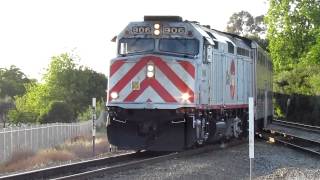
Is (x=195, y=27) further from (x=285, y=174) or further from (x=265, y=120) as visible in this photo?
(x=265, y=120)

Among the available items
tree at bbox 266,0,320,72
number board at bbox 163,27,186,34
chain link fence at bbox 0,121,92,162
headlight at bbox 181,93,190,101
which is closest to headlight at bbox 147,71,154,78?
headlight at bbox 181,93,190,101

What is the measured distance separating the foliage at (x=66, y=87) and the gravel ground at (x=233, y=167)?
Result: 32.2 m

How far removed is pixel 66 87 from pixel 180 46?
39605 mm

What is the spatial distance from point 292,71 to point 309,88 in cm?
433

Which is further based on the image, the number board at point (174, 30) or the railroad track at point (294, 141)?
the railroad track at point (294, 141)

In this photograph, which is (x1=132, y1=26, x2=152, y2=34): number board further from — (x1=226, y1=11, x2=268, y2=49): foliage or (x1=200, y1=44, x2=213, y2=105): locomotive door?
(x1=226, y1=11, x2=268, y2=49): foliage

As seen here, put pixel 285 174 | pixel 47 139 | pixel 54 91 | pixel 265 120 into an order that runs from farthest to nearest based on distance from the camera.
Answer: pixel 54 91, pixel 265 120, pixel 47 139, pixel 285 174

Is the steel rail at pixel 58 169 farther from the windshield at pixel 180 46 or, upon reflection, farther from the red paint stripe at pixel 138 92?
the windshield at pixel 180 46

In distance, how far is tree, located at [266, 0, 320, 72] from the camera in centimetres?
6691

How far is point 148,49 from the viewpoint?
58.3ft

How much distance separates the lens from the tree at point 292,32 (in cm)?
6691

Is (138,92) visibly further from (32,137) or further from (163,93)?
(32,137)

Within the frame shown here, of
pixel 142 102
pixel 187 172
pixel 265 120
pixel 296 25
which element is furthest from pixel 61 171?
pixel 296 25

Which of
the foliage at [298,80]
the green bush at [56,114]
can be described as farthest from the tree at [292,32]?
the green bush at [56,114]
